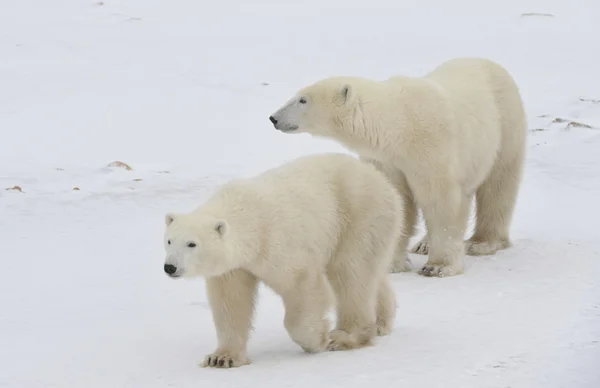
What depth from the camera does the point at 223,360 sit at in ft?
16.3

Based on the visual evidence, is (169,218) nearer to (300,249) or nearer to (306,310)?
(300,249)

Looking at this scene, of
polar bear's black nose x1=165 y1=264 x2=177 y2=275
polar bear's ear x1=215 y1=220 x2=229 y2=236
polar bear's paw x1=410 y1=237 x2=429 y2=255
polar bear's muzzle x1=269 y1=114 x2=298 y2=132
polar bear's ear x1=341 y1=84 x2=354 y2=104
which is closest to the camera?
polar bear's black nose x1=165 y1=264 x2=177 y2=275

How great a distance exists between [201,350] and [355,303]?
2.69 ft

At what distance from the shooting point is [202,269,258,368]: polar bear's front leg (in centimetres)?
498

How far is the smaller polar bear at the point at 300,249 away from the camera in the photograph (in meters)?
4.84

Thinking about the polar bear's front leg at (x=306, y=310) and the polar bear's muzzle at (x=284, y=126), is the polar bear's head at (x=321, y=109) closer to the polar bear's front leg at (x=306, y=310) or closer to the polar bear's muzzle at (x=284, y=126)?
the polar bear's muzzle at (x=284, y=126)

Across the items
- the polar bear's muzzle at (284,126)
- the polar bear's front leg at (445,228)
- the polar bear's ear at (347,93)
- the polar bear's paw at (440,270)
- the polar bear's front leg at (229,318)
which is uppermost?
the polar bear's ear at (347,93)

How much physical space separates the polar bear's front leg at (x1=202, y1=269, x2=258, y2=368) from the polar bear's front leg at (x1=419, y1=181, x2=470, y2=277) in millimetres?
2352

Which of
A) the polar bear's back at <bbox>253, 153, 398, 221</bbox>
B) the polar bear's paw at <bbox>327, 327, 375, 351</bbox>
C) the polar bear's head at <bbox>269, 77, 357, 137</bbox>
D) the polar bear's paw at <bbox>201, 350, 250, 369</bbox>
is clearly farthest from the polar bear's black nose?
the polar bear's head at <bbox>269, 77, 357, 137</bbox>

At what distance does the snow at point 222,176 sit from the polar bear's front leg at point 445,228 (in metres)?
0.16

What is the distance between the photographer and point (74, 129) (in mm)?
11586

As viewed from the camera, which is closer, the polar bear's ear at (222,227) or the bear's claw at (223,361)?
the polar bear's ear at (222,227)

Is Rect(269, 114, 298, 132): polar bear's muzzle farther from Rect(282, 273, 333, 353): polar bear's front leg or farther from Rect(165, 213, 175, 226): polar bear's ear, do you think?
Rect(165, 213, 175, 226): polar bear's ear

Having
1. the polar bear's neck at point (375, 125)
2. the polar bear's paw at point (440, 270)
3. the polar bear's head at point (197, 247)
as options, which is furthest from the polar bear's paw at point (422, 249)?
the polar bear's head at point (197, 247)
